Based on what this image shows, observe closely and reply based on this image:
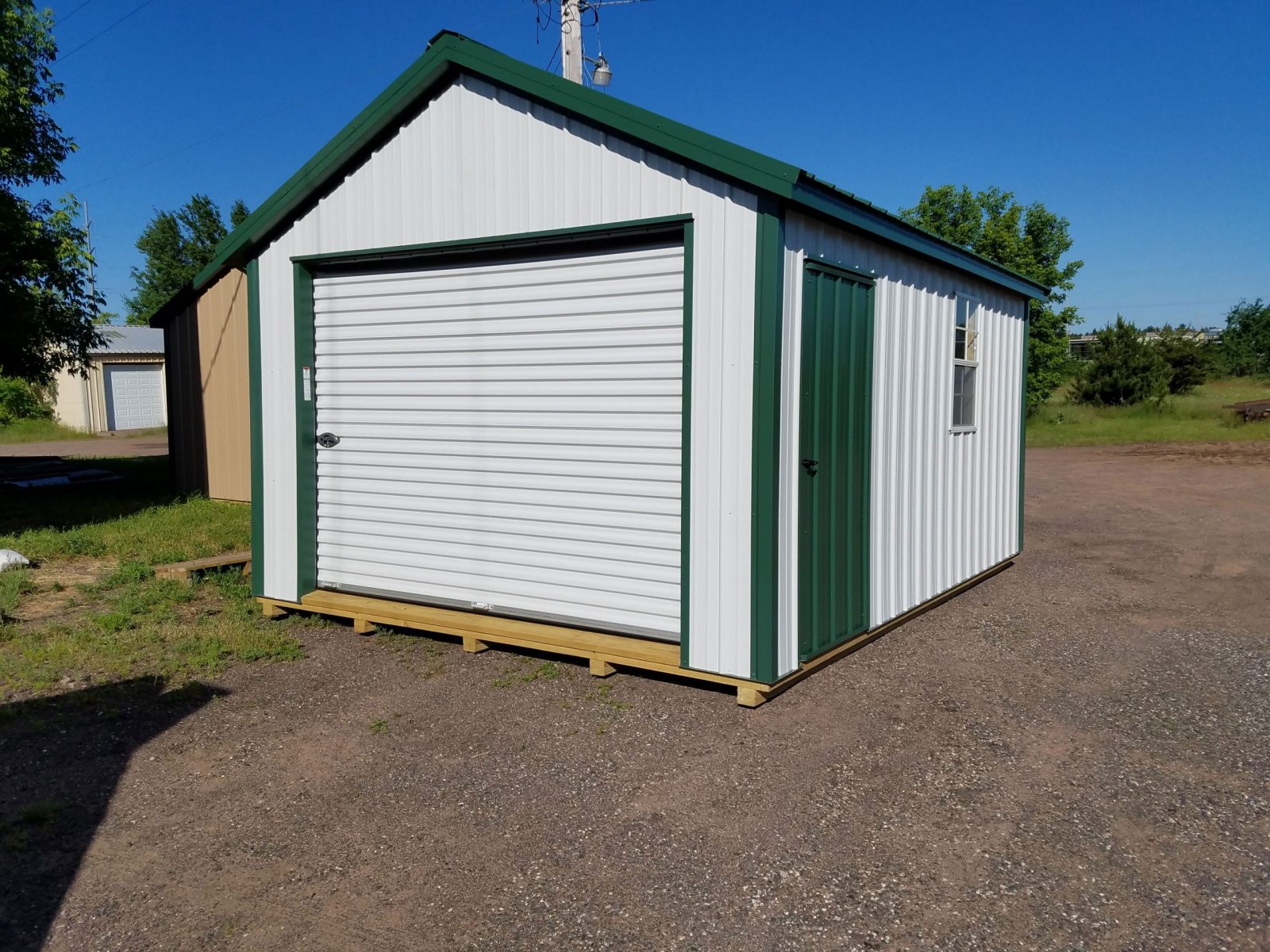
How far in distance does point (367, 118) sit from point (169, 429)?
839cm

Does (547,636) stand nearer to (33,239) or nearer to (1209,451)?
(33,239)

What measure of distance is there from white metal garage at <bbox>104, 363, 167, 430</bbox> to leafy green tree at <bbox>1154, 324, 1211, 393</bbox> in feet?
109

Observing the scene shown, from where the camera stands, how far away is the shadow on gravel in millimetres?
3105

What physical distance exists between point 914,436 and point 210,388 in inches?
358

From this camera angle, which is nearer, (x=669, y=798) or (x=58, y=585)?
(x=669, y=798)

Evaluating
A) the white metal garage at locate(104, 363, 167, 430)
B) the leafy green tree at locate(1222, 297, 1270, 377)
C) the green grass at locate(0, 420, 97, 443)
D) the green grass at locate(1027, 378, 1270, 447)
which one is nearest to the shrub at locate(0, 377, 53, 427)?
the green grass at locate(0, 420, 97, 443)

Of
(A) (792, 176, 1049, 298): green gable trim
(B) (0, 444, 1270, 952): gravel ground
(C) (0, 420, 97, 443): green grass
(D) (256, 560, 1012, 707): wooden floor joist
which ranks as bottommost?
(B) (0, 444, 1270, 952): gravel ground

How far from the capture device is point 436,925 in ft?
9.65

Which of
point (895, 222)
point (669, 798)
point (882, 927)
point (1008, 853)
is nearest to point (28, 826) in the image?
point (669, 798)

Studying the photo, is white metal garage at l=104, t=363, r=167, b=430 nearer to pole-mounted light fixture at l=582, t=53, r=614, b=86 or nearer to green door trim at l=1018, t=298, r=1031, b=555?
pole-mounted light fixture at l=582, t=53, r=614, b=86

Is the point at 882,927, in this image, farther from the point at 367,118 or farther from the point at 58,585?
the point at 58,585

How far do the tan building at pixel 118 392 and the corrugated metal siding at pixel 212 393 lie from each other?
62.4ft

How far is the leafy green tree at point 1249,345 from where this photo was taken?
140 ft

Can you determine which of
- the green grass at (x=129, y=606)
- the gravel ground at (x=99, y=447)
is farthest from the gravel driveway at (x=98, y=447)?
the green grass at (x=129, y=606)
